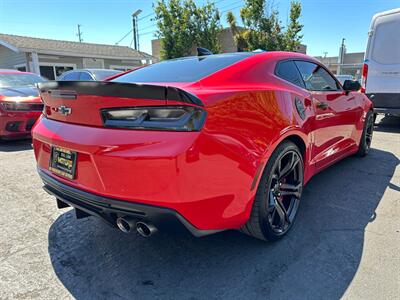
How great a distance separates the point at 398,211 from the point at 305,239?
1206 millimetres

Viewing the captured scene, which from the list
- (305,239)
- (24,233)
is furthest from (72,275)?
(305,239)

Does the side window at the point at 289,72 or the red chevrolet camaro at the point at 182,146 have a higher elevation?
the side window at the point at 289,72

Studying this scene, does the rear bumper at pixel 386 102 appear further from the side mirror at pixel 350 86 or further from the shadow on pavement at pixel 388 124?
the side mirror at pixel 350 86

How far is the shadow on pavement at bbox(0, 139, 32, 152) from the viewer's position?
5762 millimetres

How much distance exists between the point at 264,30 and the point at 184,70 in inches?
758

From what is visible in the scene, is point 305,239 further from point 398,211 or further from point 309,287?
point 398,211

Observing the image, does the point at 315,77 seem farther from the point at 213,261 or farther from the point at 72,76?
the point at 72,76

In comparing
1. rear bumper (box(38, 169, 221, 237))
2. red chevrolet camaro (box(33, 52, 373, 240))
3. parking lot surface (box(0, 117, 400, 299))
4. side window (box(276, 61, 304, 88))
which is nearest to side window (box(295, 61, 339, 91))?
side window (box(276, 61, 304, 88))

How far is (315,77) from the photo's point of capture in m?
3.30

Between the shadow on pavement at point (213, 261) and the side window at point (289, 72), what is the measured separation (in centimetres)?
128

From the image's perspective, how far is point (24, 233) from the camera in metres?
2.66

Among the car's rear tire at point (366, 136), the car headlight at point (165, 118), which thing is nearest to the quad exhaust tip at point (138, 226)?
the car headlight at point (165, 118)

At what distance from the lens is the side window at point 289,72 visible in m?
2.68

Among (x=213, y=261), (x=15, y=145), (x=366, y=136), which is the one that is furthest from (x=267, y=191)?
(x=15, y=145)
